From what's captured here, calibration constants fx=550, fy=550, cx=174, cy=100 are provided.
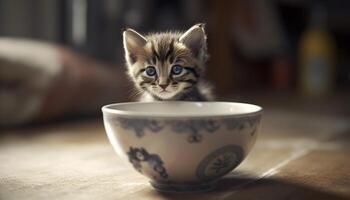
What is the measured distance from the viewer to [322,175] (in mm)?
1019

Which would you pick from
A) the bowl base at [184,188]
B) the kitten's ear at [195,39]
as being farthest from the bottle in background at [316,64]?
the bowl base at [184,188]

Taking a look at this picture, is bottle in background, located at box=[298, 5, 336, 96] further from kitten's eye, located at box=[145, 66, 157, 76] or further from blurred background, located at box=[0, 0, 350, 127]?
kitten's eye, located at box=[145, 66, 157, 76]

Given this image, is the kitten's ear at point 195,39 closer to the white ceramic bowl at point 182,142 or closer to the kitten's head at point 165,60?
the kitten's head at point 165,60

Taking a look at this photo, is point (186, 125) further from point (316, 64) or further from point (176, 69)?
point (316, 64)

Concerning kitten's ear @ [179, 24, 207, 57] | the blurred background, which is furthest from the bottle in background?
kitten's ear @ [179, 24, 207, 57]

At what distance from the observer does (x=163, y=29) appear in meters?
2.93

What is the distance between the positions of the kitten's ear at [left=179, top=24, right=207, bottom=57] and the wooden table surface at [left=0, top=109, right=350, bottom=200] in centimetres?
24

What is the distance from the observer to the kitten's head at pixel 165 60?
96cm

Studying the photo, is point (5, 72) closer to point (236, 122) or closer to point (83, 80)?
point (83, 80)

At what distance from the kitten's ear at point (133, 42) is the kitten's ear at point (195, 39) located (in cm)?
7

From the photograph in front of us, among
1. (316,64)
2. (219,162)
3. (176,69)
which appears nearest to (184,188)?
(219,162)

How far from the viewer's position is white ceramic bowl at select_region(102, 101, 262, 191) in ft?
2.58

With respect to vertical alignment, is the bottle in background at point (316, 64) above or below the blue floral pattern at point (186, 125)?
below

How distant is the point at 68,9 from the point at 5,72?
88 centimetres
